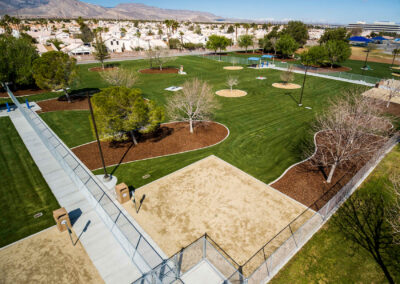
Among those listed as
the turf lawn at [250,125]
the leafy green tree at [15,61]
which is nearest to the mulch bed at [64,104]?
the turf lawn at [250,125]

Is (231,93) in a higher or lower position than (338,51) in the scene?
lower

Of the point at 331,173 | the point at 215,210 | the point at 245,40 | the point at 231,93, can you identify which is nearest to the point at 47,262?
the point at 215,210

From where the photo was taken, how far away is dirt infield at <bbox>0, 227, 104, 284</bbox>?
12.4 meters

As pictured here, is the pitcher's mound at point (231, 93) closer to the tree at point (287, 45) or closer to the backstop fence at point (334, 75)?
the backstop fence at point (334, 75)

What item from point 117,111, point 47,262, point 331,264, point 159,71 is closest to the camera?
point 47,262

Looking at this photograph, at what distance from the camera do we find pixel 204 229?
1531 cm

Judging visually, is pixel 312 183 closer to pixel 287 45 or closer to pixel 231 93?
pixel 231 93

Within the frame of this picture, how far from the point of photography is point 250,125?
30.8m

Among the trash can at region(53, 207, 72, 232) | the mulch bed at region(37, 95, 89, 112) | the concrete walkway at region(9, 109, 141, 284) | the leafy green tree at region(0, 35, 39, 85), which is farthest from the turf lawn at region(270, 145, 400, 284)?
the leafy green tree at region(0, 35, 39, 85)

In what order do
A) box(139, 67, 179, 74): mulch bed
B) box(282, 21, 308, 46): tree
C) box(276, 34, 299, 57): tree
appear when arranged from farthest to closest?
box(282, 21, 308, 46): tree < box(276, 34, 299, 57): tree < box(139, 67, 179, 74): mulch bed

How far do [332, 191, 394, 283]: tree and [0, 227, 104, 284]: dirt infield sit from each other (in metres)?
15.5

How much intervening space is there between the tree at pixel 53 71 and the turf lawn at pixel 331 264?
38.6 m

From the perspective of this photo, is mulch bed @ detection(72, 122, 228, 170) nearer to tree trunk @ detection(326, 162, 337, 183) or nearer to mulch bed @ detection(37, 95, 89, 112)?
tree trunk @ detection(326, 162, 337, 183)

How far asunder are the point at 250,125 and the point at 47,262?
25.0 metres
